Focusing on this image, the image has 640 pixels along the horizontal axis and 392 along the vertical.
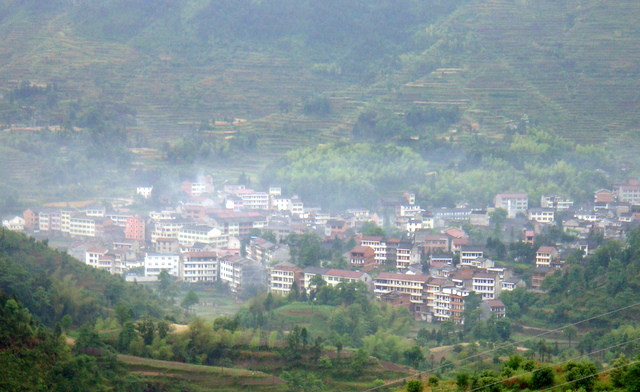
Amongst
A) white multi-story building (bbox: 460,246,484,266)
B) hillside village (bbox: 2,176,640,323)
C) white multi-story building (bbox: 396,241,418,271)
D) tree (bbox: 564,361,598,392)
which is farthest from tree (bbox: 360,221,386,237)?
tree (bbox: 564,361,598,392)

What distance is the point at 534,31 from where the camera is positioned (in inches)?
1163

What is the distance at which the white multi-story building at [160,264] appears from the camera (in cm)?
1623

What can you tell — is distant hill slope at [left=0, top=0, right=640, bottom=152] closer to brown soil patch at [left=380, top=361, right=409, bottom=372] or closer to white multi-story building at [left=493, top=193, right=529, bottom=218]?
white multi-story building at [left=493, top=193, right=529, bottom=218]

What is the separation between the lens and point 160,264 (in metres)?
16.3

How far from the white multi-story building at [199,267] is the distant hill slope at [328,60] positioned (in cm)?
896

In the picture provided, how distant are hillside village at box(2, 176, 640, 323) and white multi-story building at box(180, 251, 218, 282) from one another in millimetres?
15

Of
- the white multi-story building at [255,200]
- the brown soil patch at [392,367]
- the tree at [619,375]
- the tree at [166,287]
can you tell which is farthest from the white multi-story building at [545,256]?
the tree at [619,375]

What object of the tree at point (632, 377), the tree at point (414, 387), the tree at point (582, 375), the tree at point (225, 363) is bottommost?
the tree at point (225, 363)

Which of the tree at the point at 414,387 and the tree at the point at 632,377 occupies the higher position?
the tree at the point at 632,377

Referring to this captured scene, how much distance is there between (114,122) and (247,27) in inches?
338

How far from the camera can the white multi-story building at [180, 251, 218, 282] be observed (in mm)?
16078

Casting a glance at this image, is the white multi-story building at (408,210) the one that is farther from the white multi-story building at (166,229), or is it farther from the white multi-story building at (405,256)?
the white multi-story building at (166,229)

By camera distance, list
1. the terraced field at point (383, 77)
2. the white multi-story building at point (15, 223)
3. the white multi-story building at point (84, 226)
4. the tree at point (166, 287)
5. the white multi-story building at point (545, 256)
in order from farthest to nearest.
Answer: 1. the terraced field at point (383, 77)
2. the white multi-story building at point (84, 226)
3. the white multi-story building at point (15, 223)
4. the white multi-story building at point (545, 256)
5. the tree at point (166, 287)

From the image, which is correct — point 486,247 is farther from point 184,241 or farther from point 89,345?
point 89,345
